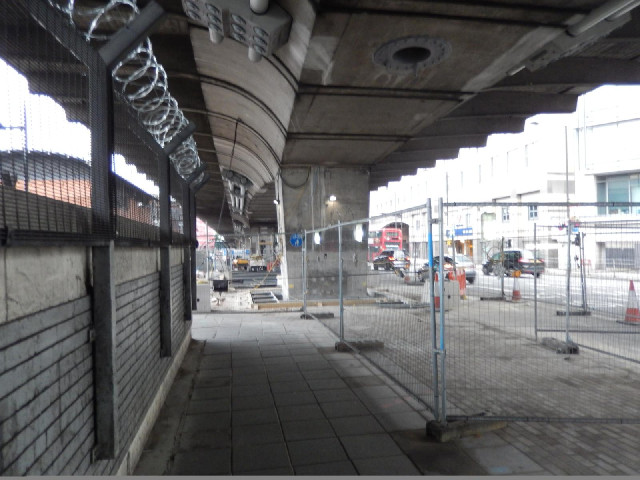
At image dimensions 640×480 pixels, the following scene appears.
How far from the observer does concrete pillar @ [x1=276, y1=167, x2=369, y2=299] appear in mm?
14617

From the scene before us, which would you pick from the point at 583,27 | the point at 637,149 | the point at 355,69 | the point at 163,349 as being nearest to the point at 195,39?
the point at 355,69

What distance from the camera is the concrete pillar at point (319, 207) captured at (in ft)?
48.0

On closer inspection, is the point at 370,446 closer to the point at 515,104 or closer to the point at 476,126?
the point at 515,104

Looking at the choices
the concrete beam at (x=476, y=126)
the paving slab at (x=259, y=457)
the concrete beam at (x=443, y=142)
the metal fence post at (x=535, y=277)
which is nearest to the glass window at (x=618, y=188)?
the concrete beam at (x=443, y=142)

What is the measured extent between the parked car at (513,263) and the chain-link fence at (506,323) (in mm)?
32

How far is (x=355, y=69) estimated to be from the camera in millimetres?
7211

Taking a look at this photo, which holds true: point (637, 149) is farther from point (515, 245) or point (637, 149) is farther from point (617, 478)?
point (617, 478)

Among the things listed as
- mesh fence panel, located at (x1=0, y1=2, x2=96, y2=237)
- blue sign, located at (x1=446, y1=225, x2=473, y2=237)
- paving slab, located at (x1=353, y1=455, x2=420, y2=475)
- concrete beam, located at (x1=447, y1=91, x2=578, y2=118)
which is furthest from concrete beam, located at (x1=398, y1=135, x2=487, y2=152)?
mesh fence panel, located at (x1=0, y1=2, x2=96, y2=237)

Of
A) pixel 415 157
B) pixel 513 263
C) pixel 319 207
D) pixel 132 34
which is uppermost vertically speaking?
pixel 415 157

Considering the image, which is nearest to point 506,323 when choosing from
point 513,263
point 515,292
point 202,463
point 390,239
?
point 513,263

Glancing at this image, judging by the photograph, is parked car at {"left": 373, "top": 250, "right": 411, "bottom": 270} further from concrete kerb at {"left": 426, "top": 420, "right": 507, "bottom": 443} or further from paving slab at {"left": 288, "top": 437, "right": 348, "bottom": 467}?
paving slab at {"left": 288, "top": 437, "right": 348, "bottom": 467}

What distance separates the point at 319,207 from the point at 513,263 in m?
6.37

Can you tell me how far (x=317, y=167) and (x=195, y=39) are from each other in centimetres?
713

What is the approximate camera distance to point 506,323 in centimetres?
1080
